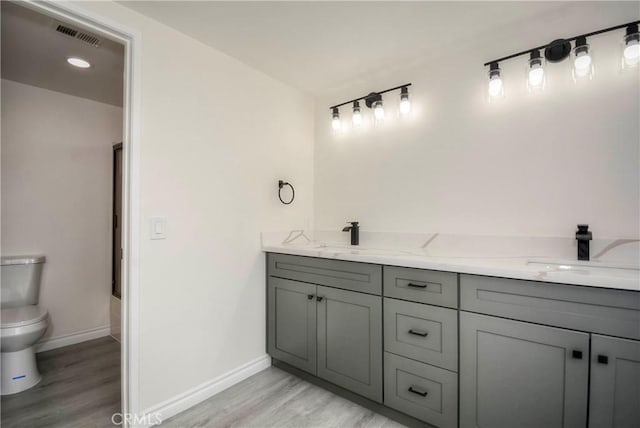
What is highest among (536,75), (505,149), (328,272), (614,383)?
(536,75)

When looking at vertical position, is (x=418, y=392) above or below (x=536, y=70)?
below

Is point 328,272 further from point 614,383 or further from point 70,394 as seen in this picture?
point 70,394

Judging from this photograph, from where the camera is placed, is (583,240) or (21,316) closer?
(583,240)

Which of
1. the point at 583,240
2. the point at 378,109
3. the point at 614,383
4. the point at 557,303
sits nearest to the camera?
the point at 614,383

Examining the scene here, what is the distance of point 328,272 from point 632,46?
189cm

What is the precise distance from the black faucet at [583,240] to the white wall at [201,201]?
6.12ft

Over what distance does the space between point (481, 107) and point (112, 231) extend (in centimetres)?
339

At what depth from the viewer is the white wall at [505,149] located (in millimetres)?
1500

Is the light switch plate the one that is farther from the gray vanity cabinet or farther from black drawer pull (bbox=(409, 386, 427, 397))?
black drawer pull (bbox=(409, 386, 427, 397))

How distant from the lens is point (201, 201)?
190cm

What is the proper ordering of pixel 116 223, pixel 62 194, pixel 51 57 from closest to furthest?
pixel 51 57
pixel 62 194
pixel 116 223

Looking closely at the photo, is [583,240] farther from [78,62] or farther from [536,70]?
[78,62]

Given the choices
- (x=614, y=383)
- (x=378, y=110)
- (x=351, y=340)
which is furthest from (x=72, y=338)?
(x=614, y=383)

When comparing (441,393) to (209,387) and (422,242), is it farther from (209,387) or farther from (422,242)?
(209,387)
